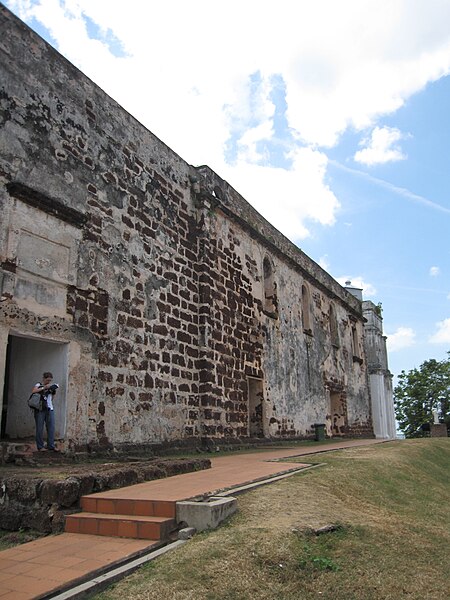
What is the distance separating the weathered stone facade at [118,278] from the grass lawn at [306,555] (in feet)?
11.7

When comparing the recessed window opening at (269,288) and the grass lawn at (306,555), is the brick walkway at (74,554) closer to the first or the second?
the grass lawn at (306,555)

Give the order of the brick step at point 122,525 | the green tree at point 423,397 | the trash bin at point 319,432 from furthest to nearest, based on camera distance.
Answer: the green tree at point 423,397, the trash bin at point 319,432, the brick step at point 122,525

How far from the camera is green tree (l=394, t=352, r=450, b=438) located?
27297mm

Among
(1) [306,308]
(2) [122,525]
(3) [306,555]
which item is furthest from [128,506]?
(1) [306,308]

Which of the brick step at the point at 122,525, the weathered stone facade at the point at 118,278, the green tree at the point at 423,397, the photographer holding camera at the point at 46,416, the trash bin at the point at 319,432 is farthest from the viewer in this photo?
the green tree at the point at 423,397

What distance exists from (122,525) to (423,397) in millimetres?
26522

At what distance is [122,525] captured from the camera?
3.93 meters

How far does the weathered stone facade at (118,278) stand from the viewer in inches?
274

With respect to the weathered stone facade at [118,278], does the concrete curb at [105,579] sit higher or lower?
lower

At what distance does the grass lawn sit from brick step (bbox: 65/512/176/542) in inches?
10.3

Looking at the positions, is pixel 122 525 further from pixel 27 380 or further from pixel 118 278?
pixel 118 278

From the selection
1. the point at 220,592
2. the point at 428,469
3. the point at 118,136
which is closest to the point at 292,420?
the point at 428,469

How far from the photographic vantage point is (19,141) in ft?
22.6

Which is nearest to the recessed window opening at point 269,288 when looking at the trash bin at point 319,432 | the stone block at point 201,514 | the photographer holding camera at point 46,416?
the trash bin at point 319,432
